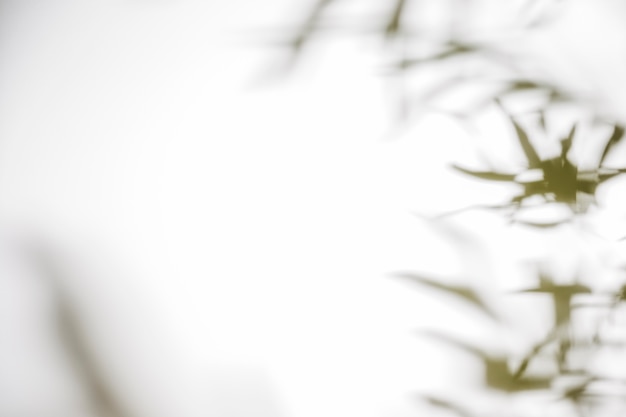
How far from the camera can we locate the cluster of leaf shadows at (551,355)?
2.01 feet

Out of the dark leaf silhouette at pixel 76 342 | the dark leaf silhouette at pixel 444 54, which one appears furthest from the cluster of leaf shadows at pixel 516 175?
Result: the dark leaf silhouette at pixel 76 342

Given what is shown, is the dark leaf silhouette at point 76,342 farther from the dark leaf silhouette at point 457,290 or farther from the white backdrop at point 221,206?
the dark leaf silhouette at point 457,290

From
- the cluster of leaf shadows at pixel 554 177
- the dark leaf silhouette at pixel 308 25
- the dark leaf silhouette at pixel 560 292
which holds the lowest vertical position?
the dark leaf silhouette at pixel 560 292

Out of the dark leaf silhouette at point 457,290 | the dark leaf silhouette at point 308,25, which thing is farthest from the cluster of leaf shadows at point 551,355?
the dark leaf silhouette at point 308,25

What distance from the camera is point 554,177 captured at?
59cm

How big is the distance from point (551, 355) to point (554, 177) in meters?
0.33

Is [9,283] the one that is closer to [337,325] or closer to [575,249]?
[337,325]

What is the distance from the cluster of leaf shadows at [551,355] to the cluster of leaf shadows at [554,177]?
0.14 metres

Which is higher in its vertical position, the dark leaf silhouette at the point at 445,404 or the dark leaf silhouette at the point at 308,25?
the dark leaf silhouette at the point at 308,25

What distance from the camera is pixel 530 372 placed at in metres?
0.63

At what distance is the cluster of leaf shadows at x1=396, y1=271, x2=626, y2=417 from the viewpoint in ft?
2.01

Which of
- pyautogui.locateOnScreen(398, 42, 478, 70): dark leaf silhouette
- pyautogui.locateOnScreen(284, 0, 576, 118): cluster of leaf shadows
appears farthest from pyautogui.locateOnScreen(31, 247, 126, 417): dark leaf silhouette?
pyautogui.locateOnScreen(398, 42, 478, 70): dark leaf silhouette

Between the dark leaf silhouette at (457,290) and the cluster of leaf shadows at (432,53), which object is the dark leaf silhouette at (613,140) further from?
the dark leaf silhouette at (457,290)

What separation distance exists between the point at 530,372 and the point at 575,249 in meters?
0.25
